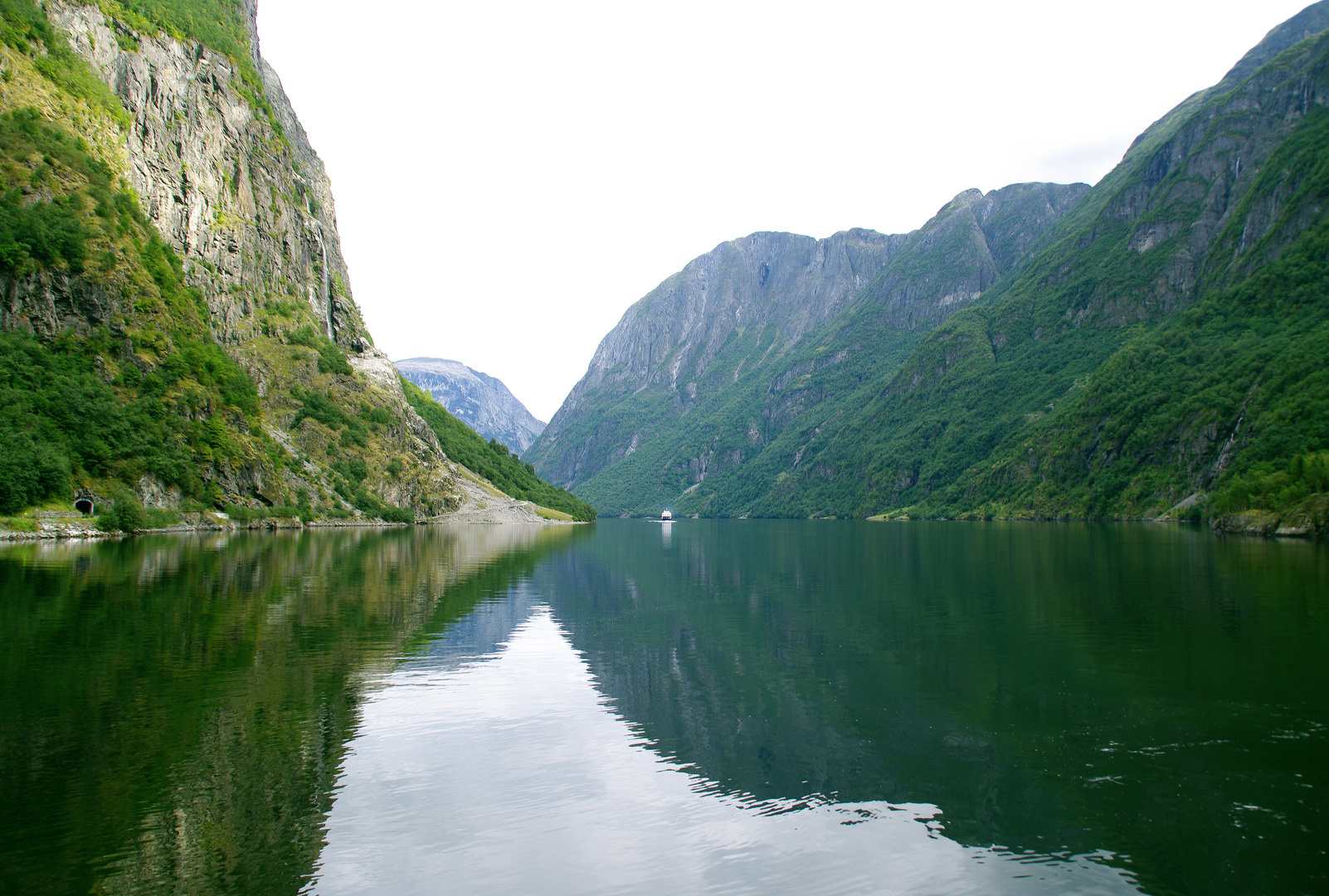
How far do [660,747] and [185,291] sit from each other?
106693 millimetres

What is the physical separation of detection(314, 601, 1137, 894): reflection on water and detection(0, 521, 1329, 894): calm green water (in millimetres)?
56

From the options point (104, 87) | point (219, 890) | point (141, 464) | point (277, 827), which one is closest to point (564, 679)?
point (277, 827)

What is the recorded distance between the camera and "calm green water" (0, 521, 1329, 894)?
33.8 ft

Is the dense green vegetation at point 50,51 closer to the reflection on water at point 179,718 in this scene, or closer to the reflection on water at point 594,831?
the reflection on water at point 179,718

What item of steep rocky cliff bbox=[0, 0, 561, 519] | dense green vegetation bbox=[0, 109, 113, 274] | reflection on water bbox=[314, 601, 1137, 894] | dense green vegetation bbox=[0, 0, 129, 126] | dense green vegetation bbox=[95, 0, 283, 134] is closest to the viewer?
reflection on water bbox=[314, 601, 1137, 894]

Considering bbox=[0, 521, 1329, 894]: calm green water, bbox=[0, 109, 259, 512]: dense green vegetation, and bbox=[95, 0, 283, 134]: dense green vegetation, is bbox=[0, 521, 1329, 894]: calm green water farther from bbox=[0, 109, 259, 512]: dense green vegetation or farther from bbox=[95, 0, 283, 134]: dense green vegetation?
bbox=[95, 0, 283, 134]: dense green vegetation

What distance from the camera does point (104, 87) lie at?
329ft

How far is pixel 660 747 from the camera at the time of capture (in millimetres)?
15758

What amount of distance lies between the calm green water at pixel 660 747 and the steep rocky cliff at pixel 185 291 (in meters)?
56.5

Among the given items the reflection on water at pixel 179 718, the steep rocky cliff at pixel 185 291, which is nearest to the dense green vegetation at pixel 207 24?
the steep rocky cliff at pixel 185 291

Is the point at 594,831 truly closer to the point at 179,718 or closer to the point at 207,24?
the point at 179,718

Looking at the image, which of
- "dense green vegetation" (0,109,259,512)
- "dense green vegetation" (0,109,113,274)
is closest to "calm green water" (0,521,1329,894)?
"dense green vegetation" (0,109,259,512)

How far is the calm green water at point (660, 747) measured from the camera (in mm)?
10312

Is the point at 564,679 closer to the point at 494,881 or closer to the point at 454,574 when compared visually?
the point at 494,881
